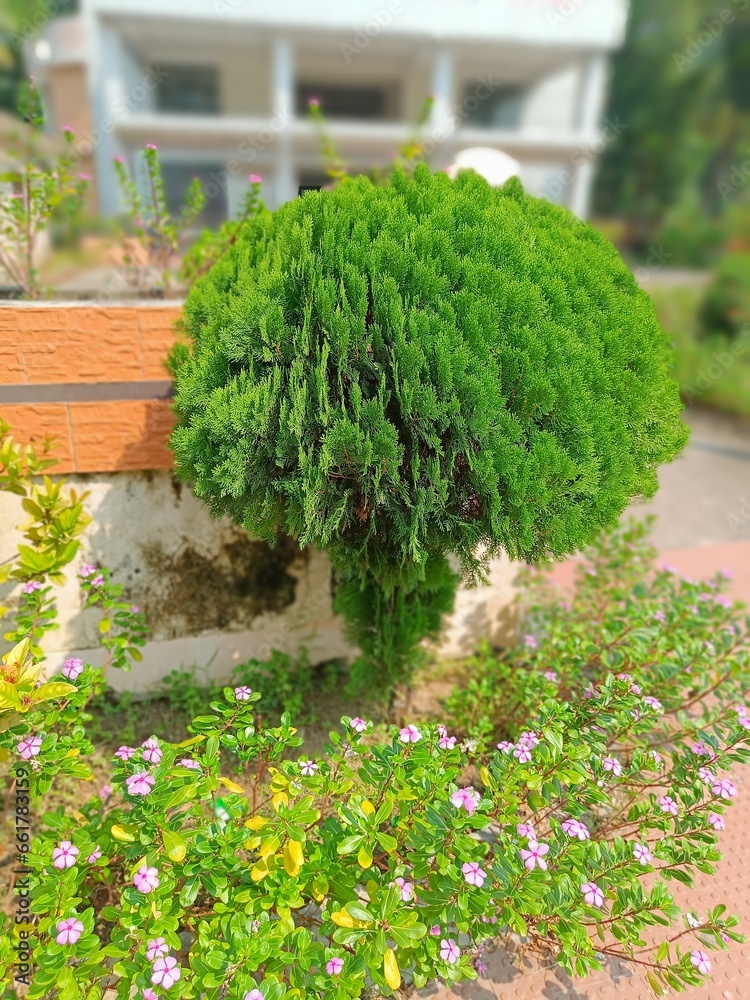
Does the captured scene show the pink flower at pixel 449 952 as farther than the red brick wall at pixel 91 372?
No

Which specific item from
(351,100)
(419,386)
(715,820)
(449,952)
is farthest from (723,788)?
(351,100)

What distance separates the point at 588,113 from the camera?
19.5 metres

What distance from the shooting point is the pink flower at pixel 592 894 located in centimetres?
176

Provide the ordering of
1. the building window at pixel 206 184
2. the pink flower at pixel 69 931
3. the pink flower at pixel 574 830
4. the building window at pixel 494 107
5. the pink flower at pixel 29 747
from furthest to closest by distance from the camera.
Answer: the building window at pixel 494 107 < the building window at pixel 206 184 < the pink flower at pixel 29 747 < the pink flower at pixel 574 830 < the pink flower at pixel 69 931

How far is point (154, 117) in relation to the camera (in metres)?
18.0

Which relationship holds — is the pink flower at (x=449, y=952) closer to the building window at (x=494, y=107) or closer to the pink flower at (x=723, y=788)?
the pink flower at (x=723, y=788)

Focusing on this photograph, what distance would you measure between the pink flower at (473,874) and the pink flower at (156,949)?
31.6 inches

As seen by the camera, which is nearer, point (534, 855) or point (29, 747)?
point (534, 855)

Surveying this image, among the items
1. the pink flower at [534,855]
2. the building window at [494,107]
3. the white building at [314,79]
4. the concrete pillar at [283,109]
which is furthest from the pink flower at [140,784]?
the building window at [494,107]

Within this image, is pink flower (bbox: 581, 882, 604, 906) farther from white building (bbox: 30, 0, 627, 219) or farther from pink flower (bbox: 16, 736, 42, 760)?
white building (bbox: 30, 0, 627, 219)

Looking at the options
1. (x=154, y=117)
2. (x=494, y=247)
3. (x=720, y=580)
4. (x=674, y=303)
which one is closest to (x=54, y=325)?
(x=494, y=247)

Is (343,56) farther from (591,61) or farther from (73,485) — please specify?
(73,485)

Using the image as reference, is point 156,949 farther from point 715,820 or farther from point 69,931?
point 715,820

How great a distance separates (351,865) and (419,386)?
A: 1.47 meters
